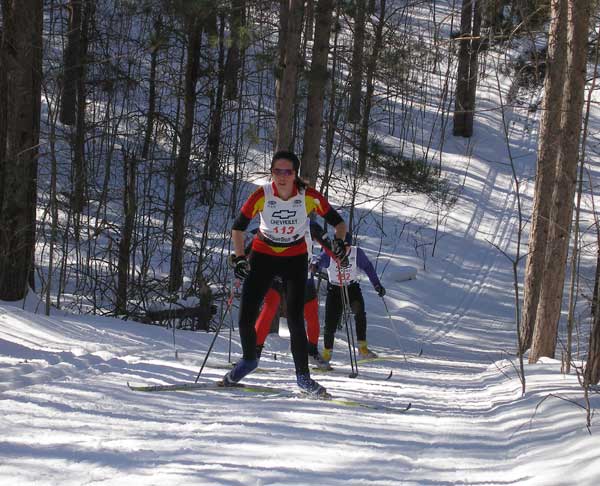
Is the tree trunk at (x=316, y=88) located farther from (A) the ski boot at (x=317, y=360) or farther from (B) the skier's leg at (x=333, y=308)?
(A) the ski boot at (x=317, y=360)

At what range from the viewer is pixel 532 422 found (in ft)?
18.4

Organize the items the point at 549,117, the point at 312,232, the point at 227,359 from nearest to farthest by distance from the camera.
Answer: the point at 312,232 → the point at 227,359 → the point at 549,117

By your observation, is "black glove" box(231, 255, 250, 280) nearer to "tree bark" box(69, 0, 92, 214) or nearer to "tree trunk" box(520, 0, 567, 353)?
"tree trunk" box(520, 0, 567, 353)

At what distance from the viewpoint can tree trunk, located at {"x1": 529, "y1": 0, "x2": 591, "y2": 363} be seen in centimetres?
881

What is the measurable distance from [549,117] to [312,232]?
430cm

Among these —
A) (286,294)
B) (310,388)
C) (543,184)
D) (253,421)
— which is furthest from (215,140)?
(253,421)

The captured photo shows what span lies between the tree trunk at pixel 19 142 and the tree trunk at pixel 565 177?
7.09 metres

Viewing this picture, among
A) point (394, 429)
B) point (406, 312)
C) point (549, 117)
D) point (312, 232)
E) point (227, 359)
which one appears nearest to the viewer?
point (394, 429)

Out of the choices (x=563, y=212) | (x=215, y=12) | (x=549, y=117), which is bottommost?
(x=563, y=212)

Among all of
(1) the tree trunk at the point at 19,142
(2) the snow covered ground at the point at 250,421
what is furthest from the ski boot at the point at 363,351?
(1) the tree trunk at the point at 19,142

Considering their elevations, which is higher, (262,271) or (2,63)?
(2,63)

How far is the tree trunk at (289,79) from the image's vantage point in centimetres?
1193

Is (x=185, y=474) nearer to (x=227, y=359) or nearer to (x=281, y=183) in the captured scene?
(x=281, y=183)

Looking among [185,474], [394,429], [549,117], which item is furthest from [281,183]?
[549,117]
